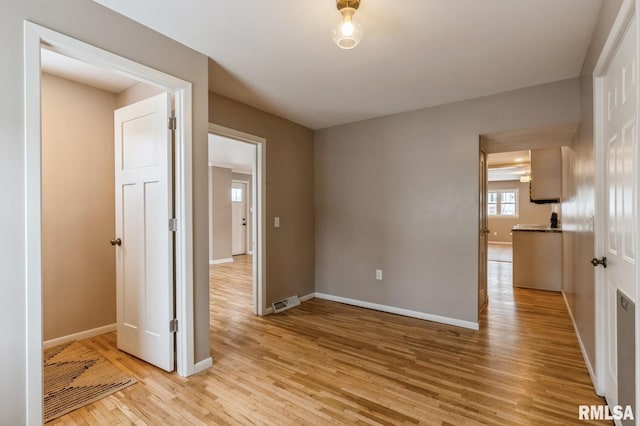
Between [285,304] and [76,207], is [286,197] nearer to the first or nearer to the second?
[285,304]

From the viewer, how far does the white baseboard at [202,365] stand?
7.72ft

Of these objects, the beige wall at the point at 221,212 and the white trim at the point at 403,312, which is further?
the beige wall at the point at 221,212

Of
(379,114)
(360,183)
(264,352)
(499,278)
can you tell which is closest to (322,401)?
(264,352)

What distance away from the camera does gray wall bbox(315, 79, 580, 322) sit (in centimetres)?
321

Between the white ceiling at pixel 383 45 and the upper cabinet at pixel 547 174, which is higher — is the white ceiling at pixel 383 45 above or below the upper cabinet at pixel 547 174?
above

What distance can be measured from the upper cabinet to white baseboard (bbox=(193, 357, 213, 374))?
584cm

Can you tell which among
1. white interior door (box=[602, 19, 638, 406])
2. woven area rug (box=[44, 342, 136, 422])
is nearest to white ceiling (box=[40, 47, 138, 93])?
woven area rug (box=[44, 342, 136, 422])

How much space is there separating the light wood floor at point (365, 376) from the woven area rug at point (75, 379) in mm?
89

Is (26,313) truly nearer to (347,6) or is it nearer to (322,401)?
(322,401)

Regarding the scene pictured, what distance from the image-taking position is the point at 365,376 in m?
2.32

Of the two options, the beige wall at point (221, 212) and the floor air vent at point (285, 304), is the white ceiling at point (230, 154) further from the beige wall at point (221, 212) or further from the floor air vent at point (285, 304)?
the floor air vent at point (285, 304)

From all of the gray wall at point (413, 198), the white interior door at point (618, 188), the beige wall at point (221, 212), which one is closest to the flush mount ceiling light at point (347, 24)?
the white interior door at point (618, 188)

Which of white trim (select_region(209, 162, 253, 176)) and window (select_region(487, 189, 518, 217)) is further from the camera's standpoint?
window (select_region(487, 189, 518, 217))

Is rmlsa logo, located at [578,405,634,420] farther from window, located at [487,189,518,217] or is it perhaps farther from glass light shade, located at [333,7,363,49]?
window, located at [487,189,518,217]
